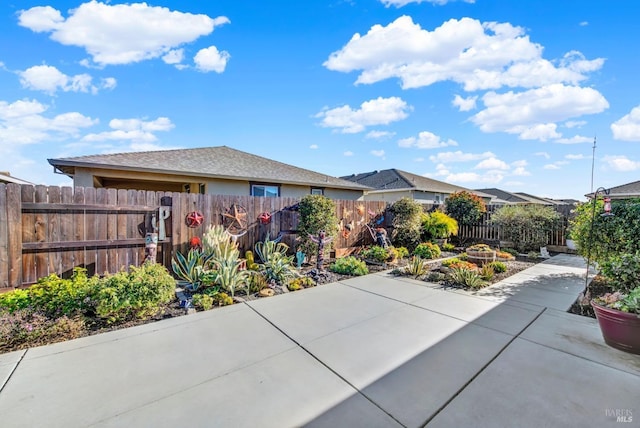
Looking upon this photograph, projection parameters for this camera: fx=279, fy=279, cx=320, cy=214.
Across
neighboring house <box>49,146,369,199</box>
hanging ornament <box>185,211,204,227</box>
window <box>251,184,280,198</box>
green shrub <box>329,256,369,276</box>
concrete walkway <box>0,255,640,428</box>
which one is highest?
neighboring house <box>49,146,369,199</box>

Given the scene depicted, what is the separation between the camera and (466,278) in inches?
221

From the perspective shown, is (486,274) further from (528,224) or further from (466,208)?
(466,208)

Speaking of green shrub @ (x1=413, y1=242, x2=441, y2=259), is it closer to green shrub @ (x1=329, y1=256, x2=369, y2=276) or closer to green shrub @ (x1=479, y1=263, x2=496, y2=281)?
green shrub @ (x1=479, y1=263, x2=496, y2=281)

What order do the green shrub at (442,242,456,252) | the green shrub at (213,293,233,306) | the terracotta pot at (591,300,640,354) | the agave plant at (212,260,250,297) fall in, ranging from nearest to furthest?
the terracotta pot at (591,300,640,354) < the green shrub at (213,293,233,306) < the agave plant at (212,260,250,297) < the green shrub at (442,242,456,252)

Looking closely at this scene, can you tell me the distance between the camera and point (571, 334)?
Answer: 3459 mm

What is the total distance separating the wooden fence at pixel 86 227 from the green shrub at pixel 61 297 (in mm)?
991

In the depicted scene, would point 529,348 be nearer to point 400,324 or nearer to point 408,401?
point 400,324

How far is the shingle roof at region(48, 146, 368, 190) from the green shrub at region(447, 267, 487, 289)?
7627 mm

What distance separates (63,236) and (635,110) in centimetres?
1448

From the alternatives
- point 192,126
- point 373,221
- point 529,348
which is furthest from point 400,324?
point 192,126

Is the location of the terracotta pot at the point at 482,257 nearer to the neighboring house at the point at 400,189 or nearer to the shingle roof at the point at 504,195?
the neighboring house at the point at 400,189

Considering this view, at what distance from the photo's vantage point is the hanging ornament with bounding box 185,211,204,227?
619cm

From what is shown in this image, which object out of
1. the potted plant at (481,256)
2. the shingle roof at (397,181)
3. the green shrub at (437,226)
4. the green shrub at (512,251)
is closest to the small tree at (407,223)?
the green shrub at (437,226)

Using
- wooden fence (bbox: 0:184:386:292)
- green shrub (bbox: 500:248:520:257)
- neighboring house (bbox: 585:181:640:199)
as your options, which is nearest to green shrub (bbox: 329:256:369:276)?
wooden fence (bbox: 0:184:386:292)
